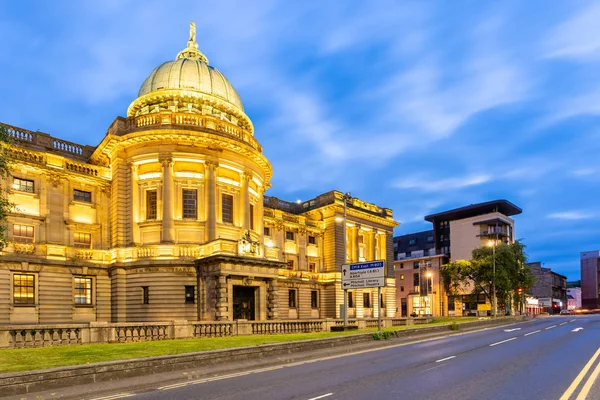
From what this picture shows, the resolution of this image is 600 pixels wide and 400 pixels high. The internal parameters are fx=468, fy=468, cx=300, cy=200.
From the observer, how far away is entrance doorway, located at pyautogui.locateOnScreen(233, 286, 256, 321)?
128 feet

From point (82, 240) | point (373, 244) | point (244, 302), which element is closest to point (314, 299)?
point (373, 244)

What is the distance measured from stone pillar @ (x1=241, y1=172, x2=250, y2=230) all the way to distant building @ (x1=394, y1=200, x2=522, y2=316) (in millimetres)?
63348

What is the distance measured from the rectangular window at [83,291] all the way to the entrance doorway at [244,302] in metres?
11.8

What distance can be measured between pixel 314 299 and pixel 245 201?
22.6 metres

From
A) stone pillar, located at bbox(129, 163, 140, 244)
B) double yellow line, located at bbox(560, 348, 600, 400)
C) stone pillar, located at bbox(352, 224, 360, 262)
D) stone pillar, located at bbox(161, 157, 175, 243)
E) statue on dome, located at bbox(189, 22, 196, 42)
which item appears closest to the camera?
double yellow line, located at bbox(560, 348, 600, 400)

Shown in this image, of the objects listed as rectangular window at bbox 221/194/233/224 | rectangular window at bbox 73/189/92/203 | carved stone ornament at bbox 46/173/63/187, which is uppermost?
carved stone ornament at bbox 46/173/63/187

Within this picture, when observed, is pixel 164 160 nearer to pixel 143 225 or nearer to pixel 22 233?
pixel 143 225

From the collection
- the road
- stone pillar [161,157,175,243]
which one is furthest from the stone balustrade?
stone pillar [161,157,175,243]

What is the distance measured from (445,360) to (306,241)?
44.4 metres

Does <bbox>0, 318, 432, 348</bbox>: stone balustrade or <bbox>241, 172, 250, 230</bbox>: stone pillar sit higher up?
<bbox>241, 172, 250, 230</bbox>: stone pillar

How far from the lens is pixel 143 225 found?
3928 cm

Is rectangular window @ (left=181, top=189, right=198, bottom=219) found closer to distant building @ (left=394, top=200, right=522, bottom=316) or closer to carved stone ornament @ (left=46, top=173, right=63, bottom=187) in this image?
carved stone ornament @ (left=46, top=173, right=63, bottom=187)

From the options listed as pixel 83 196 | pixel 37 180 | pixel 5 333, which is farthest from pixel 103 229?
pixel 5 333

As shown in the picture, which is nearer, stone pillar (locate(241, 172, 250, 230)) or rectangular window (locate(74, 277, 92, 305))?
rectangular window (locate(74, 277, 92, 305))
